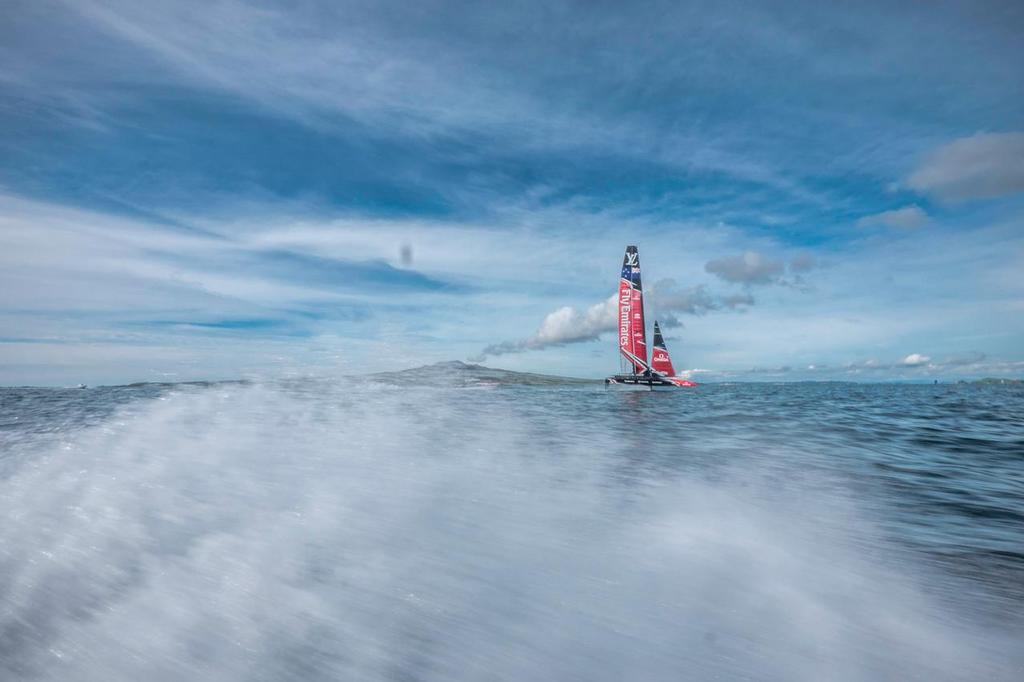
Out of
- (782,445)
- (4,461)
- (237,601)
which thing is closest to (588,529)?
(237,601)

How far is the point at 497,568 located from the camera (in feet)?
8.16

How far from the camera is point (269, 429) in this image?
22.6ft

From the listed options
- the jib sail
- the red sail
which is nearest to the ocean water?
the red sail

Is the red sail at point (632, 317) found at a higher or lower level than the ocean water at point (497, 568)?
higher

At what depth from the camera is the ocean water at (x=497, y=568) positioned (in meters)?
1.75

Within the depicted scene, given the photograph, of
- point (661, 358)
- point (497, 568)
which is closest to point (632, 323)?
point (661, 358)

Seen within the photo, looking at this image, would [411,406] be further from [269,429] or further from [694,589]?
[694,589]

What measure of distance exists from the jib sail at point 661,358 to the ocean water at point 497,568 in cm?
5078

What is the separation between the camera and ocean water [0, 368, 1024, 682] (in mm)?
1745

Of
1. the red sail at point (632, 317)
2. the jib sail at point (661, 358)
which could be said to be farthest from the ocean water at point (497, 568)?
the jib sail at point (661, 358)

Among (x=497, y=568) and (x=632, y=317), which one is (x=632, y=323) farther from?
(x=497, y=568)

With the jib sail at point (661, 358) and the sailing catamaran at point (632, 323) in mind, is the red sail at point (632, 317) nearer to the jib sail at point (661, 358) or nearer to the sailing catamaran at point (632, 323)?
the sailing catamaran at point (632, 323)

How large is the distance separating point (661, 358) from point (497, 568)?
56.1m

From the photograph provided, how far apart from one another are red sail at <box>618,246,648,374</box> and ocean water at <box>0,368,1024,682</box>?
3800 cm
